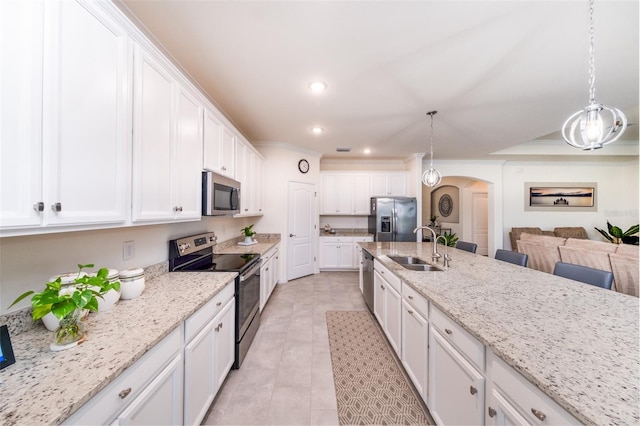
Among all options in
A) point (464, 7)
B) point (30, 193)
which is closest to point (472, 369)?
point (30, 193)

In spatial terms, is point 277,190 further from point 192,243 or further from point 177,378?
point 177,378

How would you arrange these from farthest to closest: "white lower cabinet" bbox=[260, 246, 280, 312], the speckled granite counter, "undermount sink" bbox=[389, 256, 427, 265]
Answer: "white lower cabinet" bbox=[260, 246, 280, 312], "undermount sink" bbox=[389, 256, 427, 265], the speckled granite counter

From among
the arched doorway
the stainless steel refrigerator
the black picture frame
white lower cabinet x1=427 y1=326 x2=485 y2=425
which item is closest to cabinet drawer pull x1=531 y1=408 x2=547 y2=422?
white lower cabinet x1=427 y1=326 x2=485 y2=425

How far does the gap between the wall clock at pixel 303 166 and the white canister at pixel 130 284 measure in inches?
142

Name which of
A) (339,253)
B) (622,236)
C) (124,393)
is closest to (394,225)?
(339,253)

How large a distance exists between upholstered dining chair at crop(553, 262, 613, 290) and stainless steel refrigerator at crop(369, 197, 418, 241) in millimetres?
3021

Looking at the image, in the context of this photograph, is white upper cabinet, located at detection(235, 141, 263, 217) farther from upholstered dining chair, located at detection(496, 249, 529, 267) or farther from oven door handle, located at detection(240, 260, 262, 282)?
upholstered dining chair, located at detection(496, 249, 529, 267)

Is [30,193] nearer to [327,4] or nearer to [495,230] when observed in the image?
[327,4]

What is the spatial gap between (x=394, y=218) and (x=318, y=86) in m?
3.46

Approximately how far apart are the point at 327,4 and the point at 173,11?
39.9 inches

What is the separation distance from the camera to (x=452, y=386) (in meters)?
1.23

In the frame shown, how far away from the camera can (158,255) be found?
1.86m

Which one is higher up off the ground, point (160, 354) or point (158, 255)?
point (158, 255)

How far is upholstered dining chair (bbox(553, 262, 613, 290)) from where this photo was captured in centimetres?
164
